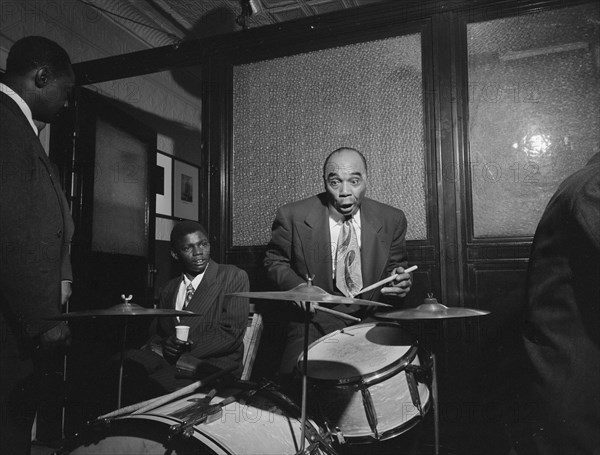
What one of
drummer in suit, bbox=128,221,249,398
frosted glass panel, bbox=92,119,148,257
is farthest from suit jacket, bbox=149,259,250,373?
frosted glass panel, bbox=92,119,148,257

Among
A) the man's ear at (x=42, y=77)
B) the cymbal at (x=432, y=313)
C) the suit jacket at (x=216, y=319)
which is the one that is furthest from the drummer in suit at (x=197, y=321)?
the man's ear at (x=42, y=77)

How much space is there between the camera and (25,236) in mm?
2119

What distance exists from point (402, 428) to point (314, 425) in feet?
1.38

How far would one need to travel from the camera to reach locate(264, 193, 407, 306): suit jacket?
3215 millimetres

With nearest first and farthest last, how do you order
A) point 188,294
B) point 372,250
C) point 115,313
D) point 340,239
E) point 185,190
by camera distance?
point 115,313 < point 372,250 < point 340,239 < point 188,294 < point 185,190

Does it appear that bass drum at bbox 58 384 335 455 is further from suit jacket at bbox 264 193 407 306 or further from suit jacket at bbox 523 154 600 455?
suit jacket at bbox 264 193 407 306

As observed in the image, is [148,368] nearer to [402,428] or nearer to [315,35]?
[402,428]

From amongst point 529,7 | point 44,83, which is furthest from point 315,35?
point 44,83

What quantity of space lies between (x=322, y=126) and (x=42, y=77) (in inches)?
85.4

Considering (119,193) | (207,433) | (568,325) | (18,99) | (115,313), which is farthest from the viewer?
(119,193)

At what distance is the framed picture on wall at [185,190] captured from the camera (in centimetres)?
660

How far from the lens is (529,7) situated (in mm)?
3355

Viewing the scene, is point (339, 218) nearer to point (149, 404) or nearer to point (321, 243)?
point (321, 243)

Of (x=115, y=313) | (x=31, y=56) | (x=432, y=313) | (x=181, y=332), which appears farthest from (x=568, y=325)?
(x=31, y=56)
